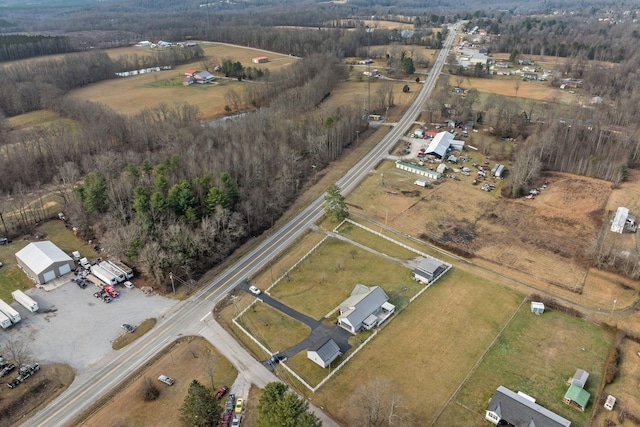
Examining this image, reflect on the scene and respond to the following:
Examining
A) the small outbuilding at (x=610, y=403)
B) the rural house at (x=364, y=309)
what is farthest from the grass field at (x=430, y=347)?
the small outbuilding at (x=610, y=403)

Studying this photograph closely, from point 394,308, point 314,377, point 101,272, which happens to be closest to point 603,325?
point 394,308

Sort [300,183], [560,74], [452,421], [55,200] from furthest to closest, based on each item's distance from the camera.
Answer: [560,74] < [300,183] < [55,200] < [452,421]

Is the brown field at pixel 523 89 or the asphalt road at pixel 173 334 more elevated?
the brown field at pixel 523 89

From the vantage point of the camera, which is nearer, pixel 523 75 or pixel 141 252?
pixel 141 252

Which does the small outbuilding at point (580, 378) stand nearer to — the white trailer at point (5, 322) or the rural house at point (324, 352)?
the rural house at point (324, 352)

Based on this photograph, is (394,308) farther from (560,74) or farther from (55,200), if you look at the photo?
(560,74)

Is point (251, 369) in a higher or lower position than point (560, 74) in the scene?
lower
